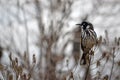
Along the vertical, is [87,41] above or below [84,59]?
above

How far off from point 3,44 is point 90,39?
5.33 meters

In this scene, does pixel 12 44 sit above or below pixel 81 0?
below

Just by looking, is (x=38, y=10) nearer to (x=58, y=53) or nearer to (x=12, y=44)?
(x=12, y=44)

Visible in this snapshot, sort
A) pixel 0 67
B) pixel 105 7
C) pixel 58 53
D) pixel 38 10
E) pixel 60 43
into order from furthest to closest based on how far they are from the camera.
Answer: pixel 105 7
pixel 38 10
pixel 60 43
pixel 58 53
pixel 0 67

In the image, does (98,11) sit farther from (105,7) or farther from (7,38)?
(7,38)

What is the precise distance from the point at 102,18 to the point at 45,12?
47.5 inches

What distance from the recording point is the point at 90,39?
146 inches

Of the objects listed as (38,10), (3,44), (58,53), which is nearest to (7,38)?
(3,44)

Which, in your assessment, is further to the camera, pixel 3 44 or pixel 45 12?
pixel 45 12

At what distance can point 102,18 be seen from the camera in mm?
9812

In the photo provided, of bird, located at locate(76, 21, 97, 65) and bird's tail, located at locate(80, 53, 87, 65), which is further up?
bird, located at locate(76, 21, 97, 65)

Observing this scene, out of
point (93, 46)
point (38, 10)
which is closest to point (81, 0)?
point (38, 10)

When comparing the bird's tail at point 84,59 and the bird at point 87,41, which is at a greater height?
the bird at point 87,41

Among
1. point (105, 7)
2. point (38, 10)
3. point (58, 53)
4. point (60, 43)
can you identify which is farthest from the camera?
point (105, 7)
